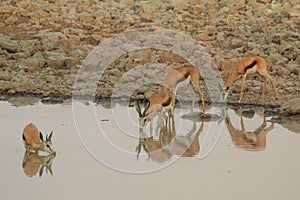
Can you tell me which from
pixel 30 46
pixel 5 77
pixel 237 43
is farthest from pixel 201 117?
pixel 30 46

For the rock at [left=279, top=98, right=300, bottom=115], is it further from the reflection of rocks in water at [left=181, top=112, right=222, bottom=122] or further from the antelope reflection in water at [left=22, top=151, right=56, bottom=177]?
the antelope reflection in water at [left=22, top=151, right=56, bottom=177]

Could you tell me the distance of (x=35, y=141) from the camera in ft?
37.7

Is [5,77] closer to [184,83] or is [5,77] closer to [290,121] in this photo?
[184,83]

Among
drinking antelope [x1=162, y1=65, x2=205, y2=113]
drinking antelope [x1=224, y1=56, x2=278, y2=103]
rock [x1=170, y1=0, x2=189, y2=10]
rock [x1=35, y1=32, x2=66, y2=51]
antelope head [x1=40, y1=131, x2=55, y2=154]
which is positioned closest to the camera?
antelope head [x1=40, y1=131, x2=55, y2=154]

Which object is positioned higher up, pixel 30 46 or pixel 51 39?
pixel 51 39

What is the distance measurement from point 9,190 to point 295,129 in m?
5.68

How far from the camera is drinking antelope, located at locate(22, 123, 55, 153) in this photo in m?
11.4

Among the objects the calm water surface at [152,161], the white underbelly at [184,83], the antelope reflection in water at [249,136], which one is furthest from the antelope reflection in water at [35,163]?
the white underbelly at [184,83]

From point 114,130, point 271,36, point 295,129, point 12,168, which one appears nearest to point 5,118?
point 114,130

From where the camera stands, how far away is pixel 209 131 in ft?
43.5

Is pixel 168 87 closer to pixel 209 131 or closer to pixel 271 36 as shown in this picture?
pixel 209 131

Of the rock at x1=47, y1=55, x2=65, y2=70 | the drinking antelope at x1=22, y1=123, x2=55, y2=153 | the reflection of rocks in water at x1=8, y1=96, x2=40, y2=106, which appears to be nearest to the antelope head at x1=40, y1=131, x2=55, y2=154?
the drinking antelope at x1=22, y1=123, x2=55, y2=153

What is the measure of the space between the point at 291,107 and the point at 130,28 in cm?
739

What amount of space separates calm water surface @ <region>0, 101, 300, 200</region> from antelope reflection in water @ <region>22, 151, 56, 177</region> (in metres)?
0.01
